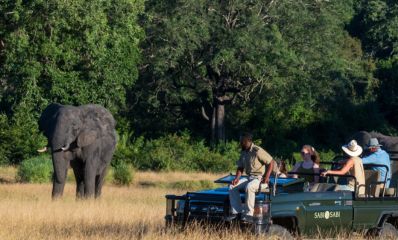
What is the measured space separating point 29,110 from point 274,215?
56.9 feet

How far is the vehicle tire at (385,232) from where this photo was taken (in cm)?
1017

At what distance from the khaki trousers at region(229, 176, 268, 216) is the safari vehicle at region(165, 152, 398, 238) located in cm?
9

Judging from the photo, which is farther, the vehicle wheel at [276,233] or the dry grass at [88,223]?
the dry grass at [88,223]

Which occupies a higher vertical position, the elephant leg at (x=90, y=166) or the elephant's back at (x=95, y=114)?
the elephant's back at (x=95, y=114)

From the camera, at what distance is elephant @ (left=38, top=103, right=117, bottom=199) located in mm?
16625

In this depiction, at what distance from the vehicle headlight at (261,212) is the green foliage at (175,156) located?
863 inches

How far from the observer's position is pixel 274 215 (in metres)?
8.78

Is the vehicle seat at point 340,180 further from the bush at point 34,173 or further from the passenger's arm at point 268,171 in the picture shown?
the bush at point 34,173

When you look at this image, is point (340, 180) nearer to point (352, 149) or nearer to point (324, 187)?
point (352, 149)

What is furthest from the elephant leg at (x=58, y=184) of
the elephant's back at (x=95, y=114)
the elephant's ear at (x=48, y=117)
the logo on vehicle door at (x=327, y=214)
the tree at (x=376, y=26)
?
the tree at (x=376, y=26)

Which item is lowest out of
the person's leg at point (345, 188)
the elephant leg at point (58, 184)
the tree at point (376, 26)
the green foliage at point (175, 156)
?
the green foliage at point (175, 156)

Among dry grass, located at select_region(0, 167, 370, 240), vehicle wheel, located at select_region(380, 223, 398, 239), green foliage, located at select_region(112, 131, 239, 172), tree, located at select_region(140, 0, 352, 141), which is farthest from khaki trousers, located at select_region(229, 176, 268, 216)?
tree, located at select_region(140, 0, 352, 141)

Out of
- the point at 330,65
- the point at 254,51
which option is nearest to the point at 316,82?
the point at 330,65

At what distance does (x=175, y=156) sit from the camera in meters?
33.6
